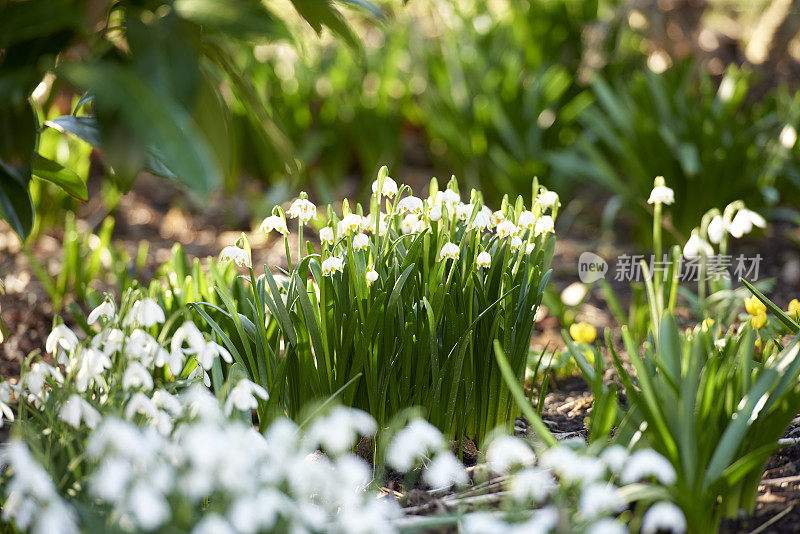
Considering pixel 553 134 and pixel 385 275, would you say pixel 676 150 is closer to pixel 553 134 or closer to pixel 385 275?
pixel 553 134

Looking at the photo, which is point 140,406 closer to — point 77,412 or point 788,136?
point 77,412

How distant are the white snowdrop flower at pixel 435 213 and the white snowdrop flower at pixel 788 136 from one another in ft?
6.44

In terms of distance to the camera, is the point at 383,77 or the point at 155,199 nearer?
the point at 383,77

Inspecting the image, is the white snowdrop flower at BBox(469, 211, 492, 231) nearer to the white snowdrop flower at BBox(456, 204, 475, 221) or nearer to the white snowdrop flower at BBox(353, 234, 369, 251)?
the white snowdrop flower at BBox(456, 204, 475, 221)

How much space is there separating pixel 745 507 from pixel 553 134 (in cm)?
264

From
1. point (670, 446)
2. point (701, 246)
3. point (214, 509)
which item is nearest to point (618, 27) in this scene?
point (701, 246)

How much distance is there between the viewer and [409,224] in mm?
1823

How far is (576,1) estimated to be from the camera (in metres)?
4.57

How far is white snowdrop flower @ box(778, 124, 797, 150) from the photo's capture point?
9.70 ft

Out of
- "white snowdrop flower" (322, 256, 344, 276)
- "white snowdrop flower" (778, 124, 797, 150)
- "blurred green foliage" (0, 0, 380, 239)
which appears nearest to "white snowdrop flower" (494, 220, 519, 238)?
"white snowdrop flower" (322, 256, 344, 276)

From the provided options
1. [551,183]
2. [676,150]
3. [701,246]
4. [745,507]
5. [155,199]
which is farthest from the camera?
[155,199]

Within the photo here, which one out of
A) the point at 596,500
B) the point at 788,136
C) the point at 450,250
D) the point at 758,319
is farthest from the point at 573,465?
the point at 788,136

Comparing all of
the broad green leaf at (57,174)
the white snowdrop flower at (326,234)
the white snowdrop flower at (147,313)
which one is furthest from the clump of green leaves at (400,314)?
the broad green leaf at (57,174)

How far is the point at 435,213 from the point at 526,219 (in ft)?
0.66
